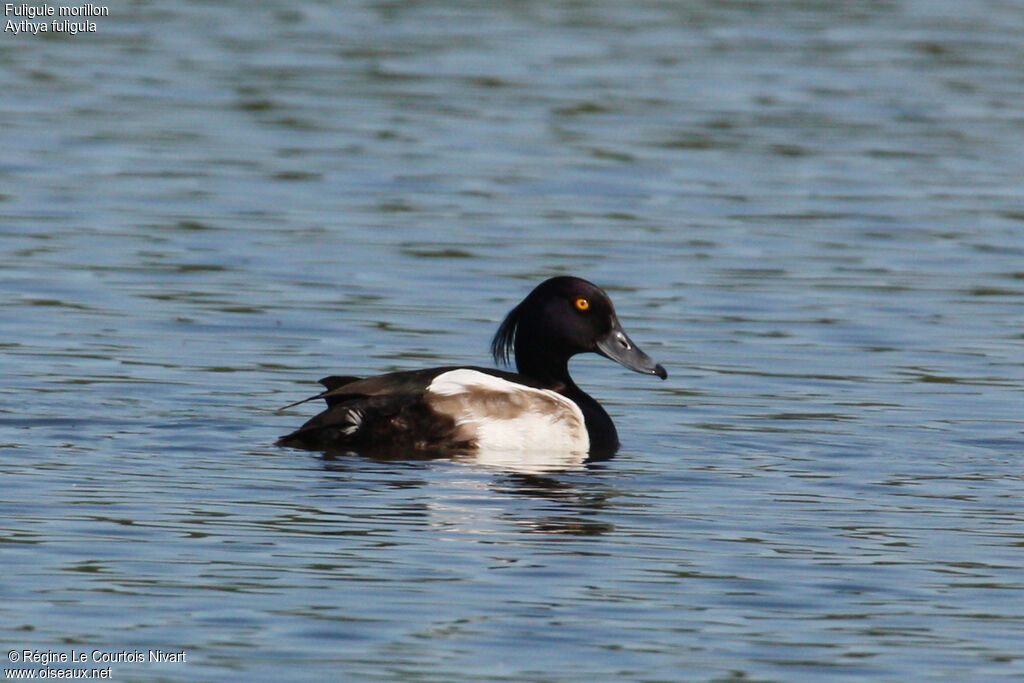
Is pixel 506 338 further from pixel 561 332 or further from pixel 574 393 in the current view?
pixel 574 393

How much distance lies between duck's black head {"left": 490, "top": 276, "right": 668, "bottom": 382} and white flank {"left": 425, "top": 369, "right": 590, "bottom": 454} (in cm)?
50

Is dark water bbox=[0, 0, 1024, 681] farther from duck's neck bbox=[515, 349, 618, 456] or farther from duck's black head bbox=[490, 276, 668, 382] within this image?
duck's black head bbox=[490, 276, 668, 382]

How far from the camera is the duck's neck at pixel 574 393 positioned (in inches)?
448

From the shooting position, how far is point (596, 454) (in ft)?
36.9

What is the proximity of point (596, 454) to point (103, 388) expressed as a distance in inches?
112

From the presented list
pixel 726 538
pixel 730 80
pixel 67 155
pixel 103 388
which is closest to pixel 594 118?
pixel 730 80

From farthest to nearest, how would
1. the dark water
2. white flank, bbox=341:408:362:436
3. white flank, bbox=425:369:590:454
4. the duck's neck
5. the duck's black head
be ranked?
1. the duck's black head
2. the duck's neck
3. white flank, bbox=425:369:590:454
4. white flank, bbox=341:408:362:436
5. the dark water

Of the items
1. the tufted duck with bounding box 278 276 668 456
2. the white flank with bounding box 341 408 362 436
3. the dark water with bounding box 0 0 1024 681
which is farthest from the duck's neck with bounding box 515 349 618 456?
the white flank with bounding box 341 408 362 436

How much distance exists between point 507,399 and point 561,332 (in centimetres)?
90

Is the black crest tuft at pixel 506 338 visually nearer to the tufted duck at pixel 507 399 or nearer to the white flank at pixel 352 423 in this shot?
the tufted duck at pixel 507 399

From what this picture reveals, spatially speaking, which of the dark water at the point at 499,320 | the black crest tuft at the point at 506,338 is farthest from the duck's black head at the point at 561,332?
the dark water at the point at 499,320

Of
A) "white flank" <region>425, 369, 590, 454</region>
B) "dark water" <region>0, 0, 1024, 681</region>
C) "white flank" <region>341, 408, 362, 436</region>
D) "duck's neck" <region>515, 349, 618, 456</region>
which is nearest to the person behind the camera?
"dark water" <region>0, 0, 1024, 681</region>

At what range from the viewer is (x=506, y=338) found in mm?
12125

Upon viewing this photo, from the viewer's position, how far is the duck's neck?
1139cm
